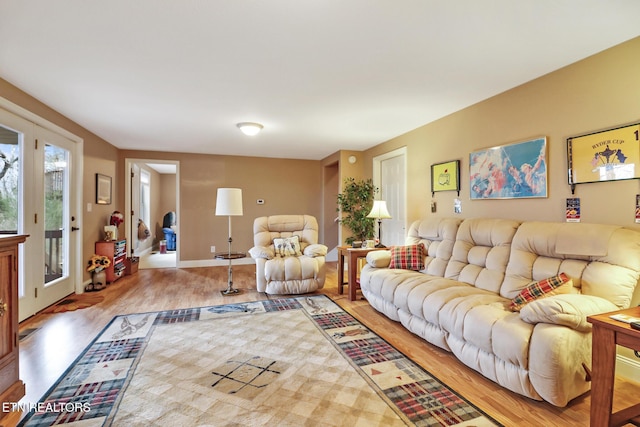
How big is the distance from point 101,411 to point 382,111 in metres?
3.47

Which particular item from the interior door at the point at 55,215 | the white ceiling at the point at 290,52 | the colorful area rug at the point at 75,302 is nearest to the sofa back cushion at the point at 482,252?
the white ceiling at the point at 290,52

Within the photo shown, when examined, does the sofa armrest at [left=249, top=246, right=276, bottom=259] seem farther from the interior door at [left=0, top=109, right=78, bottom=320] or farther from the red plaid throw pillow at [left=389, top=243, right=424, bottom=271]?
the interior door at [left=0, top=109, right=78, bottom=320]

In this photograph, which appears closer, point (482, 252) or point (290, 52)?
point (290, 52)

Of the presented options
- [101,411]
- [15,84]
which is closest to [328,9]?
[101,411]

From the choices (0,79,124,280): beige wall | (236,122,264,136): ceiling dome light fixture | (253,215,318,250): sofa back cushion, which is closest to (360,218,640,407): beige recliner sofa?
(253,215,318,250): sofa back cushion

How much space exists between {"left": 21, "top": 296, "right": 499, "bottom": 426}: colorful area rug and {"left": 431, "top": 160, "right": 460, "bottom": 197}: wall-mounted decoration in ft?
6.34

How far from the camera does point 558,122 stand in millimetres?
2525

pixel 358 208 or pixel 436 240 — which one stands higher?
pixel 358 208

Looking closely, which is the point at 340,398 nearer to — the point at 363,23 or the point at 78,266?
the point at 363,23

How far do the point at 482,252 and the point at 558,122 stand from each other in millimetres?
1225

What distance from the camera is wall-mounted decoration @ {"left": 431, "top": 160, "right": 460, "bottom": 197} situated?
3564 millimetres

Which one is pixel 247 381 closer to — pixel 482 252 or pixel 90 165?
pixel 482 252

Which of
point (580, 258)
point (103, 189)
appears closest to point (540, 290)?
point (580, 258)

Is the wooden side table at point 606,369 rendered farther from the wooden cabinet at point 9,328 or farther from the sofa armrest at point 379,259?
the wooden cabinet at point 9,328
